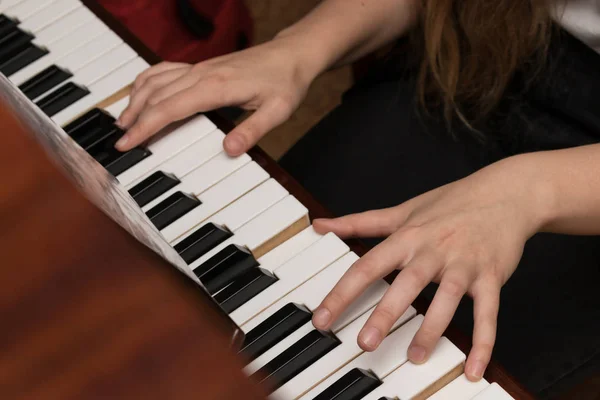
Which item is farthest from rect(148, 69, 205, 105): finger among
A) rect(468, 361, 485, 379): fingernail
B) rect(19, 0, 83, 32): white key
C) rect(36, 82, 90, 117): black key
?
rect(468, 361, 485, 379): fingernail

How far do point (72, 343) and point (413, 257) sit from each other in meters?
0.50

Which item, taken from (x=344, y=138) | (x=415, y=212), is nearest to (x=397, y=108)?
(x=344, y=138)

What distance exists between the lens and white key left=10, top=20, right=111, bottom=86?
0.99 m

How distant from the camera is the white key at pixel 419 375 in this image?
662mm

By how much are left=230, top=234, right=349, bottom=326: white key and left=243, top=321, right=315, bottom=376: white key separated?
4 cm

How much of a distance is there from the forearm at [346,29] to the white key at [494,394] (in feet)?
1.56

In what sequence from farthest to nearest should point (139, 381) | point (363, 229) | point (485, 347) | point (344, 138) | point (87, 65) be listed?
point (344, 138)
point (87, 65)
point (363, 229)
point (485, 347)
point (139, 381)

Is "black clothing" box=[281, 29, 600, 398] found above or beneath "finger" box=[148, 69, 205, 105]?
beneath

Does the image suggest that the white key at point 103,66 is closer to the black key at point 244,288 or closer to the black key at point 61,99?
the black key at point 61,99

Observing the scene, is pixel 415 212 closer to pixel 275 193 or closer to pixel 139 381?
pixel 275 193

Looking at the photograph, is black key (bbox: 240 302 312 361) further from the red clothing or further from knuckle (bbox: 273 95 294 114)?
the red clothing

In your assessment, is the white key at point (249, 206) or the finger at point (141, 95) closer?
the white key at point (249, 206)

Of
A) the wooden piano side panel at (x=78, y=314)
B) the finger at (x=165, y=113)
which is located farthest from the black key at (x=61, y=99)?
the wooden piano side panel at (x=78, y=314)

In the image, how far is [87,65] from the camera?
0.98m
